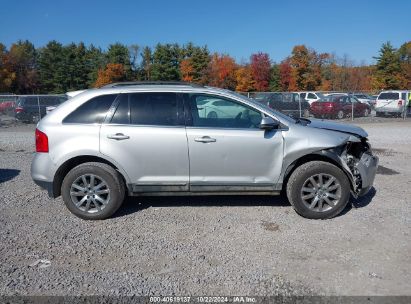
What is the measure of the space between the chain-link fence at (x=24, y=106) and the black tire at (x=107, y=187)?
15939 mm

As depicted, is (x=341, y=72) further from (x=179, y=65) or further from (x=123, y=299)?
(x=123, y=299)

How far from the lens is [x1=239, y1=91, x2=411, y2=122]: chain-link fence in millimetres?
20438

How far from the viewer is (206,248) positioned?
3.96 meters

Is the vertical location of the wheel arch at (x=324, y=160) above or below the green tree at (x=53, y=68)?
below

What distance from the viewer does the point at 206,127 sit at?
15.3 feet

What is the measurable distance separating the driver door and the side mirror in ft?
0.26

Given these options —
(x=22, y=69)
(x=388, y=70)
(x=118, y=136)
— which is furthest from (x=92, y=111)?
(x=22, y=69)

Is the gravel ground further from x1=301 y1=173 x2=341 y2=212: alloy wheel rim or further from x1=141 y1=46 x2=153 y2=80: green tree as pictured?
x1=141 y1=46 x2=153 y2=80: green tree

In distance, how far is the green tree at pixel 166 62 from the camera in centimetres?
6322

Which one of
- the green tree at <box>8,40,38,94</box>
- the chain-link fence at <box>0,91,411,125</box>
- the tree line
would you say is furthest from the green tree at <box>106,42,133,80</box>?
the chain-link fence at <box>0,91,411,125</box>

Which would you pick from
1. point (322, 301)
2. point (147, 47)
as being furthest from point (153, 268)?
point (147, 47)

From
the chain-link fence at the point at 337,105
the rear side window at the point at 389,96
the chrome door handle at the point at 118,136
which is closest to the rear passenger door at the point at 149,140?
the chrome door handle at the point at 118,136

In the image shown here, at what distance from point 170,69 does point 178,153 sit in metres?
60.6

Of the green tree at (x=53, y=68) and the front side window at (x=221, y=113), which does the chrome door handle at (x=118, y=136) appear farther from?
the green tree at (x=53, y=68)
